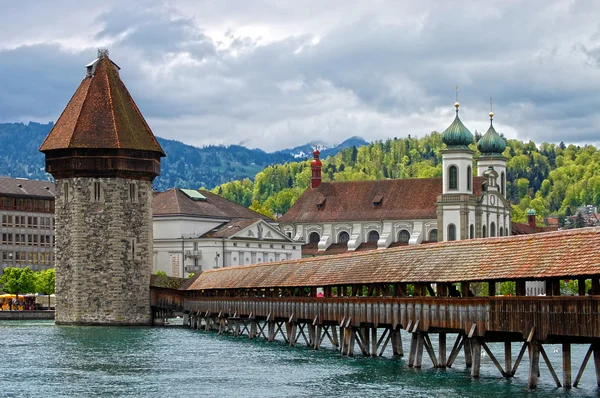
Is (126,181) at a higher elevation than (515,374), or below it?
higher

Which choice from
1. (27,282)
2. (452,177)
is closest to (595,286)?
(27,282)

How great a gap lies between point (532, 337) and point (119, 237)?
169 ft

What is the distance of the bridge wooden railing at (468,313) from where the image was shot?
36.3 metres

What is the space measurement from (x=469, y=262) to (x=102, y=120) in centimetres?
4826

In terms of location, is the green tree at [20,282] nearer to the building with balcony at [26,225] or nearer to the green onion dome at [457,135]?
the building with balcony at [26,225]

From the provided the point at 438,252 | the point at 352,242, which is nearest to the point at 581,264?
the point at 438,252

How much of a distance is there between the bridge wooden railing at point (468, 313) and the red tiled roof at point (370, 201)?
255 feet

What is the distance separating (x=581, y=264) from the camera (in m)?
36.5

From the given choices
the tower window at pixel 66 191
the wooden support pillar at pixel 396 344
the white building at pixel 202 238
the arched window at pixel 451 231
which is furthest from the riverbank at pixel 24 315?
the wooden support pillar at pixel 396 344

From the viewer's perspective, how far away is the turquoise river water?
41.4m

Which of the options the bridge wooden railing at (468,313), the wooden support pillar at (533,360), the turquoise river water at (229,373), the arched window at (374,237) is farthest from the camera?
the arched window at (374,237)

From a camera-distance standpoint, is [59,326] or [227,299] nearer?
[227,299]

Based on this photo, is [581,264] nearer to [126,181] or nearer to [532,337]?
[532,337]

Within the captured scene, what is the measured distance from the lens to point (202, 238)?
125m
